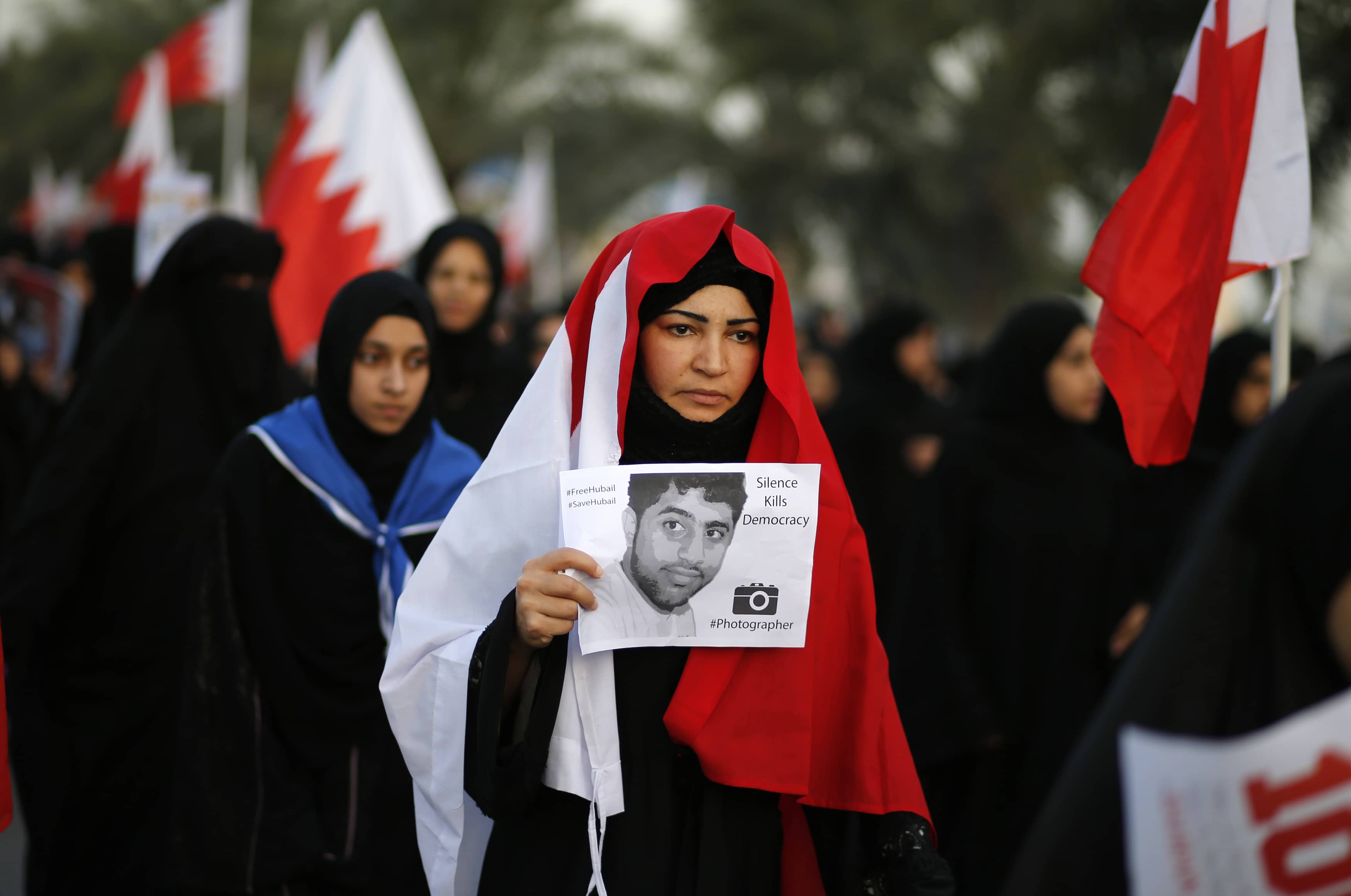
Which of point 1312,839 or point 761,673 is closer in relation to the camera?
point 1312,839

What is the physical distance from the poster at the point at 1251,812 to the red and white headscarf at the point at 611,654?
84cm

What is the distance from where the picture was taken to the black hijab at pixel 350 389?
3273 mm

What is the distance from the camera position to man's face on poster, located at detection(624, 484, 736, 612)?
2096mm

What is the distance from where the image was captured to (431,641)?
2.31 m

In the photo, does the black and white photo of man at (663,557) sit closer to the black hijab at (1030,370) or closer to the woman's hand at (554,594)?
the woman's hand at (554,594)

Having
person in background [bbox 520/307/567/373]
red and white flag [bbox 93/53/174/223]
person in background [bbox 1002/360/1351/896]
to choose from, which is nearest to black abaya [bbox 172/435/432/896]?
person in background [bbox 1002/360/1351/896]

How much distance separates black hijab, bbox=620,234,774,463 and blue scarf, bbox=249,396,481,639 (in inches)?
40.4

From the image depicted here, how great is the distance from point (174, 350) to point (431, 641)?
2.19 metres

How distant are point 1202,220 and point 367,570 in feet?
6.83

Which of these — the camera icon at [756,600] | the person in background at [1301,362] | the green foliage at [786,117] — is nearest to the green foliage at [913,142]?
the green foliage at [786,117]

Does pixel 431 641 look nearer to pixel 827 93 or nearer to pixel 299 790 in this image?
pixel 299 790

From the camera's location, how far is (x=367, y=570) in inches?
124

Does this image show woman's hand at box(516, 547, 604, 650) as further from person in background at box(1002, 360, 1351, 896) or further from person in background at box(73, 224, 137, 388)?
person in background at box(73, 224, 137, 388)

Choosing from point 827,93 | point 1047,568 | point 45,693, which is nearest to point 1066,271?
point 827,93
